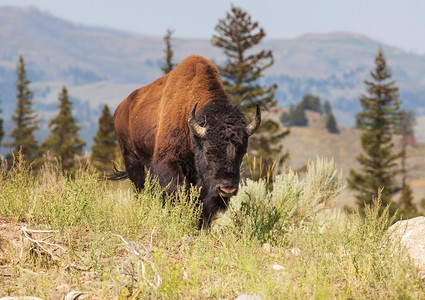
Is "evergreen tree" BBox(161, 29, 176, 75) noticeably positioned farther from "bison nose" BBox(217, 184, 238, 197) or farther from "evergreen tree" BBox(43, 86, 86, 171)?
"bison nose" BBox(217, 184, 238, 197)

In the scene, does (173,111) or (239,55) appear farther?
(239,55)

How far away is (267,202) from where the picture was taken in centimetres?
721

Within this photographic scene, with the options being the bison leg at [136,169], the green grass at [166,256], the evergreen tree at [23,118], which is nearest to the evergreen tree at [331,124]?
the evergreen tree at [23,118]

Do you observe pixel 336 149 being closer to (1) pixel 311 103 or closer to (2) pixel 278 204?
(1) pixel 311 103

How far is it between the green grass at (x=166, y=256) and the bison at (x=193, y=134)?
611mm

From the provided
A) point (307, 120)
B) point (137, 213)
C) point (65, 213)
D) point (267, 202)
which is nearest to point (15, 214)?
point (65, 213)

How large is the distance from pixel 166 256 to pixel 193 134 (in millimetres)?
2645

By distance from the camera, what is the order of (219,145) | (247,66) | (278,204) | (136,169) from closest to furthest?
1. (219,145)
2. (278,204)
3. (136,169)
4. (247,66)

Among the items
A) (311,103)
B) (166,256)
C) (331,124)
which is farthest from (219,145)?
(311,103)

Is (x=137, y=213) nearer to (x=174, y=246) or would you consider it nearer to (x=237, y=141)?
(x=174, y=246)

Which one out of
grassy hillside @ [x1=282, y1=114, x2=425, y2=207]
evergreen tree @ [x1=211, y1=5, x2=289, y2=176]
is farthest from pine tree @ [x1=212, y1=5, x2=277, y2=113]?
grassy hillside @ [x1=282, y1=114, x2=425, y2=207]

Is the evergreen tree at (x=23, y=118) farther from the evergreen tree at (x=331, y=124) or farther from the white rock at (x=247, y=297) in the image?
the evergreen tree at (x=331, y=124)

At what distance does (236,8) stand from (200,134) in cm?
3612

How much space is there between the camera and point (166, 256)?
4629 mm
